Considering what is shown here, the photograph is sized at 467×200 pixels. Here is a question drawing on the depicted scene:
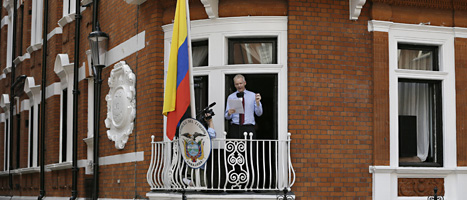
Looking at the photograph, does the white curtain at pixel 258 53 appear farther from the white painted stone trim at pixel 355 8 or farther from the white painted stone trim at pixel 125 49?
the white painted stone trim at pixel 125 49

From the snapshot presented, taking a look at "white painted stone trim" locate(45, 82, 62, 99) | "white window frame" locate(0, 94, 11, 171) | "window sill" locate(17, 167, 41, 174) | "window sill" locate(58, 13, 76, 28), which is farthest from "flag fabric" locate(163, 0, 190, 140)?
"white window frame" locate(0, 94, 11, 171)

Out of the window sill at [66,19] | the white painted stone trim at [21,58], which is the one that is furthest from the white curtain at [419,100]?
the white painted stone trim at [21,58]

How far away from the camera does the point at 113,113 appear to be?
15.6m

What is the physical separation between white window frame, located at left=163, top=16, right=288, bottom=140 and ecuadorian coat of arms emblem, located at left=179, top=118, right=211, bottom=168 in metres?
0.68

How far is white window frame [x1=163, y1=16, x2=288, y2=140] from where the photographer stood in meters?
12.9

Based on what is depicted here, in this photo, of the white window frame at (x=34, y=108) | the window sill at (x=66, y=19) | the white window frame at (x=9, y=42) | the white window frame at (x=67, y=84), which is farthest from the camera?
the white window frame at (x=9, y=42)

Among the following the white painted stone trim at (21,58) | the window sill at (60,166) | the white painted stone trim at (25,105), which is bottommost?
the window sill at (60,166)

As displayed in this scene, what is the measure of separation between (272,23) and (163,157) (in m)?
2.84

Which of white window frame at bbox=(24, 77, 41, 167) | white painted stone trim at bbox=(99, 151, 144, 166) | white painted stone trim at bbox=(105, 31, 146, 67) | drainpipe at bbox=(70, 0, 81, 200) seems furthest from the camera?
white window frame at bbox=(24, 77, 41, 167)

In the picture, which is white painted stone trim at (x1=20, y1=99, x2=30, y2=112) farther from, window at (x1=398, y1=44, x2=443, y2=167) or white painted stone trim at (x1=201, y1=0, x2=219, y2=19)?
window at (x1=398, y1=44, x2=443, y2=167)

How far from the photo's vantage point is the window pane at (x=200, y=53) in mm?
13516

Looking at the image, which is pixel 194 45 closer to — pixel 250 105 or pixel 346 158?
pixel 250 105

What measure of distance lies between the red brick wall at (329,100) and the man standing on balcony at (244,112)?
1.93ft

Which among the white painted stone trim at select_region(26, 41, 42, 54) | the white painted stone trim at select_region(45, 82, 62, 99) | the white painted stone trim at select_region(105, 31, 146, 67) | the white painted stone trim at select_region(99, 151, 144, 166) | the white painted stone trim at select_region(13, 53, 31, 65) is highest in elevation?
the white painted stone trim at select_region(26, 41, 42, 54)
